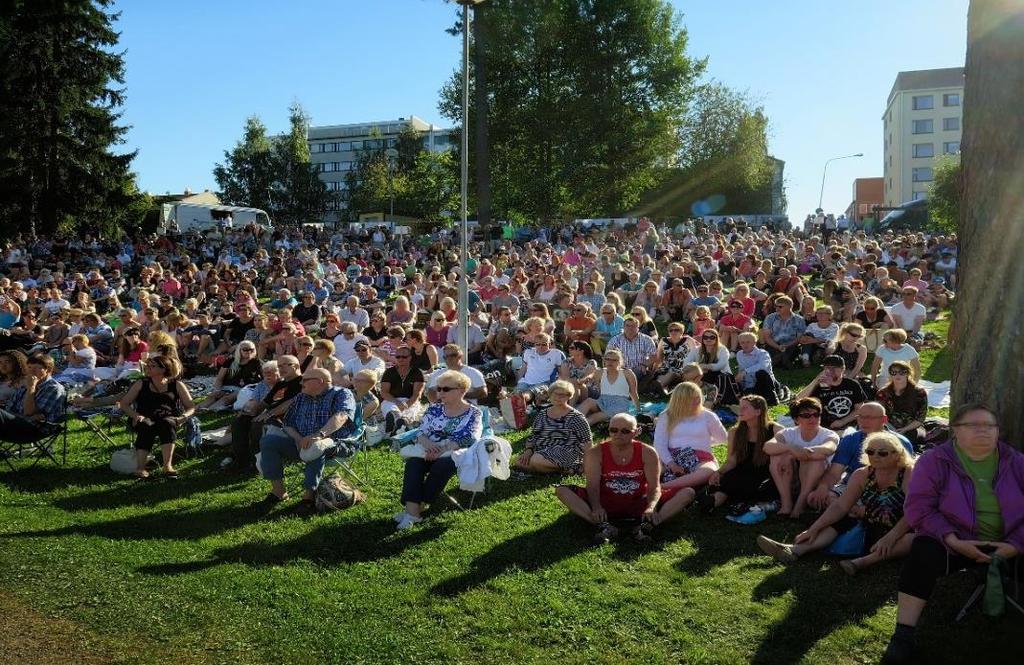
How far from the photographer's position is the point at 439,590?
5.77 meters

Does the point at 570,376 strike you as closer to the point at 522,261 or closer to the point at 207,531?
the point at 207,531

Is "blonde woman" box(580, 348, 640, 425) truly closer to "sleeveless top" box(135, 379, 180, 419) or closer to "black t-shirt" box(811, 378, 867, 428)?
"black t-shirt" box(811, 378, 867, 428)

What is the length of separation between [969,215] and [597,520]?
137 inches

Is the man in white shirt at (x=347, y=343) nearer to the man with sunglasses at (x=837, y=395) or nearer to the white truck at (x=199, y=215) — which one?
the man with sunglasses at (x=837, y=395)

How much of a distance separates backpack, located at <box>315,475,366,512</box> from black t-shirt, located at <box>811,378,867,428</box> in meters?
4.80

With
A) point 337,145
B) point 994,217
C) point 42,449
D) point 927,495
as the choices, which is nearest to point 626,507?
point 927,495

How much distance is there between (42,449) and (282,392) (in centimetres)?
281

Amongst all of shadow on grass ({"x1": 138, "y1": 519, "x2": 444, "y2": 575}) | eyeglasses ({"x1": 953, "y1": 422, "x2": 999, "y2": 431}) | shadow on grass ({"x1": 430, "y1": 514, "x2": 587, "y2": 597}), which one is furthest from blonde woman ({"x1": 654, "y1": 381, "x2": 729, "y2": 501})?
eyeglasses ({"x1": 953, "y1": 422, "x2": 999, "y2": 431})

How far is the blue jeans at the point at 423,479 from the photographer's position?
7270 millimetres

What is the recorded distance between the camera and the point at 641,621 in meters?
5.27

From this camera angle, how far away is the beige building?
3095 inches

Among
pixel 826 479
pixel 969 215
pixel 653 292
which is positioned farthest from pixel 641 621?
pixel 653 292

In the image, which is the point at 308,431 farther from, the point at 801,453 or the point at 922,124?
the point at 922,124

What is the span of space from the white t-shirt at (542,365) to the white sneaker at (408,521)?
4128 millimetres
